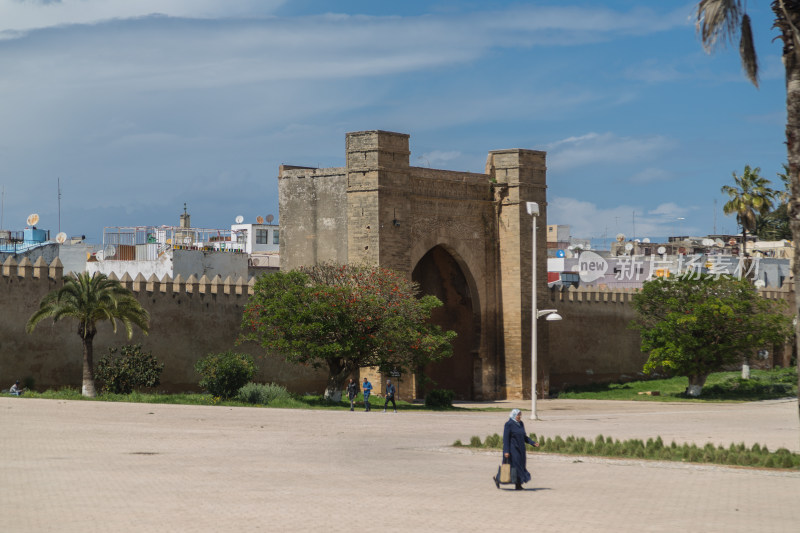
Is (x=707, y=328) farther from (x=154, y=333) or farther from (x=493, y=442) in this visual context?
(x=493, y=442)

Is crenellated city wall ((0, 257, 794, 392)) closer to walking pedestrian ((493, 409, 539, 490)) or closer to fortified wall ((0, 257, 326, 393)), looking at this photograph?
fortified wall ((0, 257, 326, 393))

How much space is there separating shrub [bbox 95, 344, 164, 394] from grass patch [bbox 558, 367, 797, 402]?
17.1 meters

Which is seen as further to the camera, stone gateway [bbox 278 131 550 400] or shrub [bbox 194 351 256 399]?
stone gateway [bbox 278 131 550 400]

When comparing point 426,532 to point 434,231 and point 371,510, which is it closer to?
point 371,510

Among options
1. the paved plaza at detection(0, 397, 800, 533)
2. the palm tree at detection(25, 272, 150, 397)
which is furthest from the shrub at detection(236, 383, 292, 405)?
the paved plaza at detection(0, 397, 800, 533)

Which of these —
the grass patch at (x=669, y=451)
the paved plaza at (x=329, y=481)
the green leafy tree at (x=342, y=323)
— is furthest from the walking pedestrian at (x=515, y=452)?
the green leafy tree at (x=342, y=323)

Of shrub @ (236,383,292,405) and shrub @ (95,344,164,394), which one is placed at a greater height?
shrub @ (95,344,164,394)

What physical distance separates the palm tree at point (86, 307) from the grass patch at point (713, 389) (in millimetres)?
19308

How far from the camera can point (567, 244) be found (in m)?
90.6

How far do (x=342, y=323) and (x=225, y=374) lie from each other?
3578 millimetres

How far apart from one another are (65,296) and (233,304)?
777 centimetres

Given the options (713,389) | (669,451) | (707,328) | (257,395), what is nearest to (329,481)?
(669,451)

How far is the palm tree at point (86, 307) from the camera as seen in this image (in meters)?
29.8

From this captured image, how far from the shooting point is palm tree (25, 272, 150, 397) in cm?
2975
